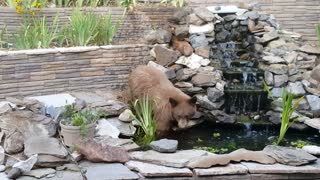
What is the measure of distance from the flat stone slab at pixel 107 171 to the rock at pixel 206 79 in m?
2.60

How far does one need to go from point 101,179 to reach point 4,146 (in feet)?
3.34

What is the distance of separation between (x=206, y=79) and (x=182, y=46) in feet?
1.84

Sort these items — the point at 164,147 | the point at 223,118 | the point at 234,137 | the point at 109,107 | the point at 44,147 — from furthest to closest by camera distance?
the point at 223,118, the point at 234,137, the point at 109,107, the point at 164,147, the point at 44,147

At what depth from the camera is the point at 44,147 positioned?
452 cm

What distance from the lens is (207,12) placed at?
7.42 meters

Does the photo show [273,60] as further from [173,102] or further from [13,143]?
[13,143]

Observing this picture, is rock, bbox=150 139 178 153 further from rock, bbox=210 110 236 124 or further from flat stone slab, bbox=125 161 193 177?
rock, bbox=210 110 236 124

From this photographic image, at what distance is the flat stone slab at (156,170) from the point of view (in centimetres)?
433

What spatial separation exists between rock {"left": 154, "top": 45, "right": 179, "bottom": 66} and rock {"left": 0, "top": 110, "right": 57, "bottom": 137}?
2.13 metres

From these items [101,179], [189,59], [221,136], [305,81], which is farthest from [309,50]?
[101,179]

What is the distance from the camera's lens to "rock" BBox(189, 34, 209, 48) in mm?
7156

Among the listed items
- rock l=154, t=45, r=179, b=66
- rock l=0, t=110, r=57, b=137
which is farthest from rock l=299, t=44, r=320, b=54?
rock l=0, t=110, r=57, b=137

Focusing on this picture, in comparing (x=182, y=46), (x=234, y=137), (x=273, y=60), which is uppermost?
(x=182, y=46)

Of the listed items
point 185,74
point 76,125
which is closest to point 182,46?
point 185,74
